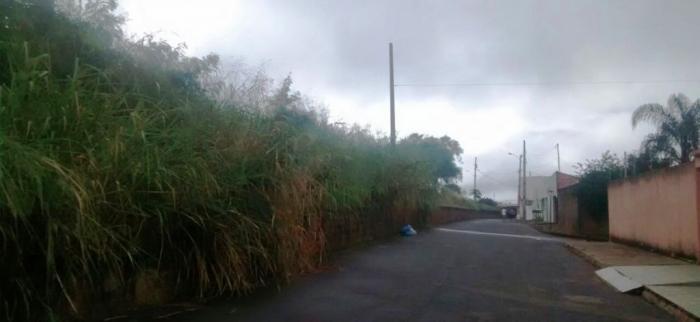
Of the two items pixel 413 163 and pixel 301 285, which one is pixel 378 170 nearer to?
pixel 413 163

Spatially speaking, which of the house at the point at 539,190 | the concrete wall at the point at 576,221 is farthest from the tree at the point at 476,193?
the concrete wall at the point at 576,221

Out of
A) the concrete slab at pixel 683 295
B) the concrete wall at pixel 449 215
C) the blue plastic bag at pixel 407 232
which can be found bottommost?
the concrete slab at pixel 683 295

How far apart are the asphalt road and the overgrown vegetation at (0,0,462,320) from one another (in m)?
0.84

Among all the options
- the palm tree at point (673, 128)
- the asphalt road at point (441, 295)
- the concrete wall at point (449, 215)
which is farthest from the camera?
the concrete wall at point (449, 215)

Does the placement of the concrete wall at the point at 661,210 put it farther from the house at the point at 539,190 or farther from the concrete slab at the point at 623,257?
the house at the point at 539,190

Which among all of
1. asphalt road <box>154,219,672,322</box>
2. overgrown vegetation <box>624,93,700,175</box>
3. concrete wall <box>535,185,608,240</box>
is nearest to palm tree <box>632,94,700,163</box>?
overgrown vegetation <box>624,93,700,175</box>

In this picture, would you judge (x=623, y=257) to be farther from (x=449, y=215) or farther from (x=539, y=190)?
(x=539, y=190)

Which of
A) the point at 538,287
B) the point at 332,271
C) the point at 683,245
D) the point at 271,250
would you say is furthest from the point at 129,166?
the point at 683,245

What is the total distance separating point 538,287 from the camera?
1134cm

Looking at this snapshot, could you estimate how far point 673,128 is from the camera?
24250 millimetres

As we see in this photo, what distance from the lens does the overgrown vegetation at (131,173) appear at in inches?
244

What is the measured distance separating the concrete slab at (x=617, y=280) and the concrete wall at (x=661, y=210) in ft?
6.79

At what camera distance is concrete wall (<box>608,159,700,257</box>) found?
14.2 meters

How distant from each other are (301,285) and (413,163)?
17398mm
